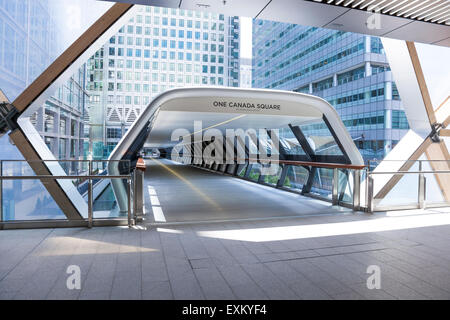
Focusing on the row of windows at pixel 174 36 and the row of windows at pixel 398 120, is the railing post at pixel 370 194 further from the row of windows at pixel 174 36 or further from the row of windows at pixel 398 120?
the row of windows at pixel 174 36

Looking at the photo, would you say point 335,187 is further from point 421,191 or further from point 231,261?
point 231,261

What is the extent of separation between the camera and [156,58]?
82.6 metres

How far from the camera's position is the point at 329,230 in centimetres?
520

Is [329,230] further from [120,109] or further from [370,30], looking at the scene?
[120,109]

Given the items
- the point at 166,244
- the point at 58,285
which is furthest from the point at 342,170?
the point at 58,285

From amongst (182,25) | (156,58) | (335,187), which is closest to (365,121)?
(335,187)

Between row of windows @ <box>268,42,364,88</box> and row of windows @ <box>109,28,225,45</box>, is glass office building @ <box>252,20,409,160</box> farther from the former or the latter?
row of windows @ <box>109,28,225,45</box>

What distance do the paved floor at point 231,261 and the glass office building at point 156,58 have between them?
64.2 meters

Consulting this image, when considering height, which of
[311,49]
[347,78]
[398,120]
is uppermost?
[311,49]

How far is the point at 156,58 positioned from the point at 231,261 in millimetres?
85173

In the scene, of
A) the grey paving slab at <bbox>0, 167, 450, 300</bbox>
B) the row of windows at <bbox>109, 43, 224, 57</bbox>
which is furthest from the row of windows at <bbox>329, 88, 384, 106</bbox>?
the row of windows at <bbox>109, 43, 224, 57</bbox>

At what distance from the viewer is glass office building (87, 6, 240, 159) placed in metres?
75.2

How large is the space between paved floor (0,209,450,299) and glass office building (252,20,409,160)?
4447 centimetres

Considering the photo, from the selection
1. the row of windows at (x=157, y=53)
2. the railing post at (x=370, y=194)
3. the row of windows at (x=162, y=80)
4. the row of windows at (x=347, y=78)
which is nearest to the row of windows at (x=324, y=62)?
the row of windows at (x=347, y=78)
